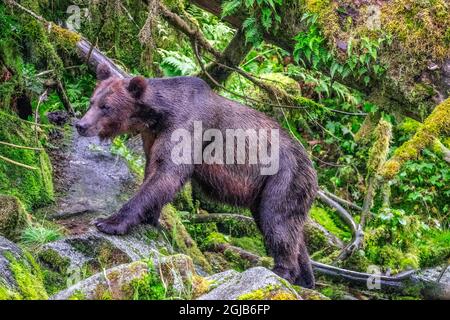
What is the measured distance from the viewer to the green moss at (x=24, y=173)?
8195mm

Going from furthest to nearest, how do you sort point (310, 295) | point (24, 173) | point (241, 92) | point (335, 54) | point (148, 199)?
point (241, 92) → point (24, 173) → point (335, 54) → point (148, 199) → point (310, 295)

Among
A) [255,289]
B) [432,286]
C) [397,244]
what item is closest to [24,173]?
[255,289]

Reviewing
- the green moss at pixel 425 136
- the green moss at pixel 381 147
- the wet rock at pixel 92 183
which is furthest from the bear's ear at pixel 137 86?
the green moss at pixel 381 147

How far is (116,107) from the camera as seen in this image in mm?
7801

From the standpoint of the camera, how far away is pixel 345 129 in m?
13.0

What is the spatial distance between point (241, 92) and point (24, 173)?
3.94m

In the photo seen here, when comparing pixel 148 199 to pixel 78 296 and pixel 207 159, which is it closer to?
pixel 207 159

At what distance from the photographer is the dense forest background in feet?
26.4

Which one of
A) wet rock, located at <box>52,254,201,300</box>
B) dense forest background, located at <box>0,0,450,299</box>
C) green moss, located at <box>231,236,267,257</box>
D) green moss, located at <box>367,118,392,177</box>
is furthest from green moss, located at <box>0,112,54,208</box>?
green moss, located at <box>367,118,392,177</box>

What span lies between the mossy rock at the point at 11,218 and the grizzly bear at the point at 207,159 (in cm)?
86

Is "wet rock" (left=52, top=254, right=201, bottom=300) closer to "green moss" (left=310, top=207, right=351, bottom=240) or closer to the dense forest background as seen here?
the dense forest background
